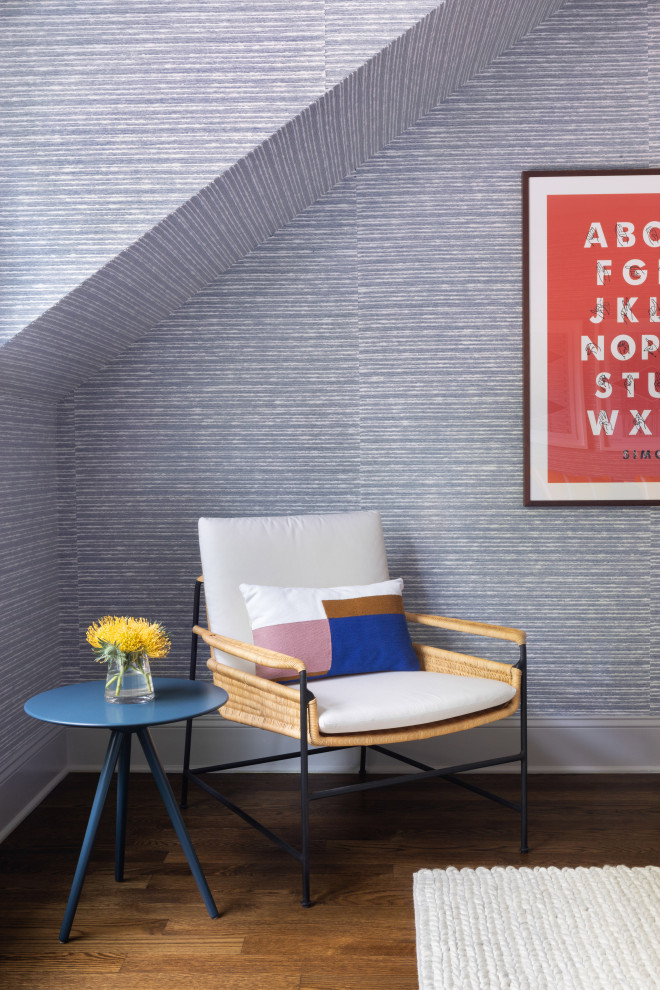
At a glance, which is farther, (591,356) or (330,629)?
(591,356)

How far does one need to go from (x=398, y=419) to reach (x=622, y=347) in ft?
2.55

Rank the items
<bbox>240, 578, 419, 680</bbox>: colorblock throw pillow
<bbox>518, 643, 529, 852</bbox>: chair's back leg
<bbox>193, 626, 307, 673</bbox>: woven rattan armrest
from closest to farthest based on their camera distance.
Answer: <bbox>193, 626, 307, 673</bbox>: woven rattan armrest → <bbox>518, 643, 529, 852</bbox>: chair's back leg → <bbox>240, 578, 419, 680</bbox>: colorblock throw pillow

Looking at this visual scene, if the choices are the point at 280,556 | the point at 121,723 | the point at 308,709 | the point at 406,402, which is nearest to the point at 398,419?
the point at 406,402

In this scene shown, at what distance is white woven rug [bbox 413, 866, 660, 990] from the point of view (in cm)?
157

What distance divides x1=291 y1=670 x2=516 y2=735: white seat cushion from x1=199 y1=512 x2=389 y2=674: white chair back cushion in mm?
331

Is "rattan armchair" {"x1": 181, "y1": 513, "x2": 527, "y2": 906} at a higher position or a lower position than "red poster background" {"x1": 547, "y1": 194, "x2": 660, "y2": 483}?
lower

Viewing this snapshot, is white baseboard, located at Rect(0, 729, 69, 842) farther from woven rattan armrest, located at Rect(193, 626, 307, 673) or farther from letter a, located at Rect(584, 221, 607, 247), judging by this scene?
letter a, located at Rect(584, 221, 607, 247)

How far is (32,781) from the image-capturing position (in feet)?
8.03

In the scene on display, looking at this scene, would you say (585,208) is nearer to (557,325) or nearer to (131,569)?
(557,325)

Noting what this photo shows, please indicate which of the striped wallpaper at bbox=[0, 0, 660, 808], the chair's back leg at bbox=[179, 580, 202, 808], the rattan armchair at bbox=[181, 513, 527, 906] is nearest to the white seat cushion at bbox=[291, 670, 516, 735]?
the rattan armchair at bbox=[181, 513, 527, 906]

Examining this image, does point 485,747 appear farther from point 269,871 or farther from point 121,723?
point 121,723

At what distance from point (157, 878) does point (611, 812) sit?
4.25 feet

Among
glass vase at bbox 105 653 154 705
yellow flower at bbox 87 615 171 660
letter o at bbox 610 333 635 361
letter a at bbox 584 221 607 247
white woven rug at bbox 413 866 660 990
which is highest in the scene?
letter a at bbox 584 221 607 247

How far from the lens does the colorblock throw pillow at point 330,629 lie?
2232 mm
